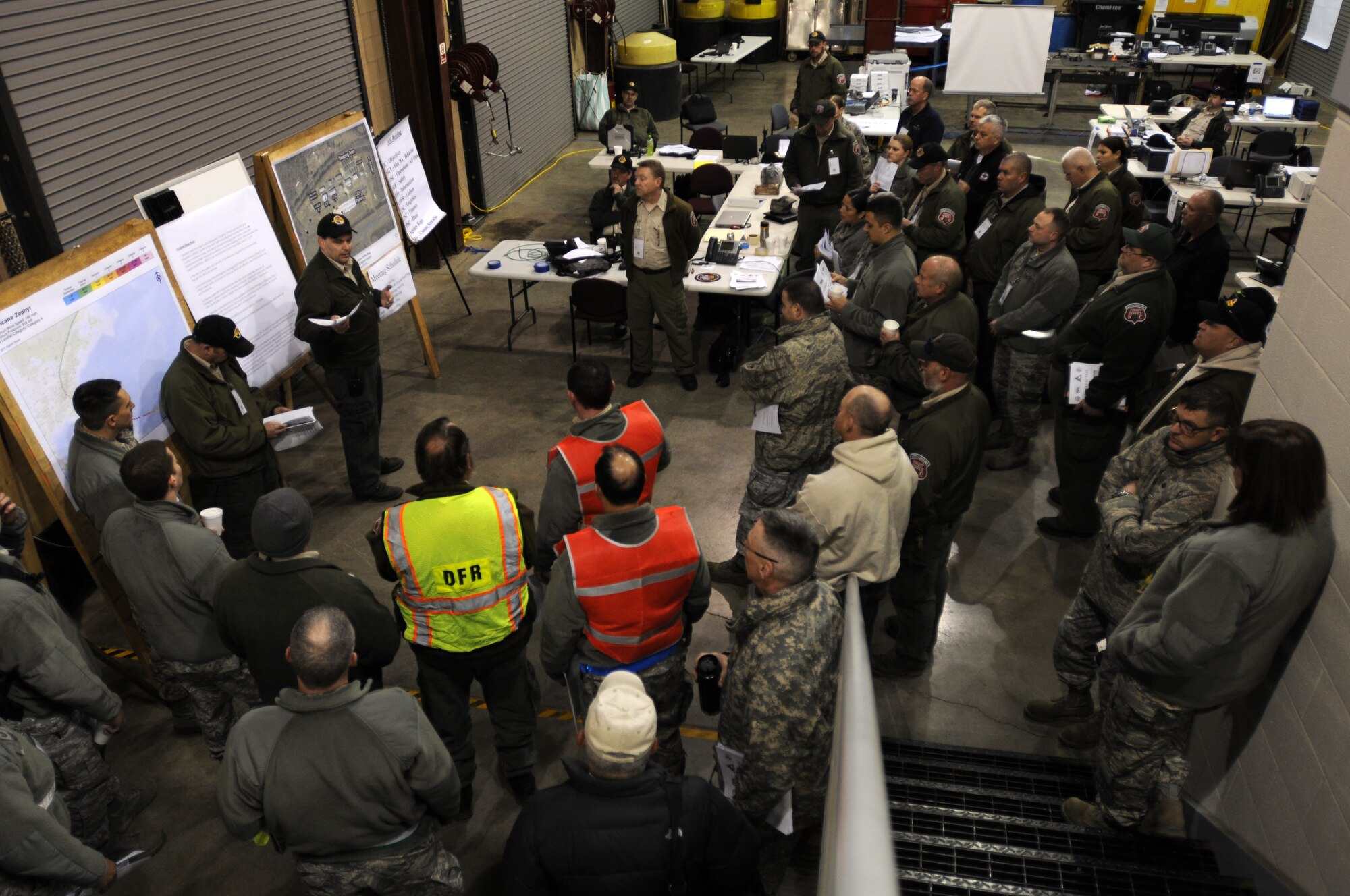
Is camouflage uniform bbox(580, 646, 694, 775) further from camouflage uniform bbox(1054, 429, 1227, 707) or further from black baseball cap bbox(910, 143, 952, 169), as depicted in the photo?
black baseball cap bbox(910, 143, 952, 169)

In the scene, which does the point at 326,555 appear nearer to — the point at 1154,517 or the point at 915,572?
the point at 915,572

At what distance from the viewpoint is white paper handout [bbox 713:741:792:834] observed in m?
2.86

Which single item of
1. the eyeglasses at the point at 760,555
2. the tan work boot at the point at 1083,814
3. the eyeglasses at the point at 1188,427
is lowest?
the tan work boot at the point at 1083,814

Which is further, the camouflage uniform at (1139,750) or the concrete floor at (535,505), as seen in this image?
the concrete floor at (535,505)

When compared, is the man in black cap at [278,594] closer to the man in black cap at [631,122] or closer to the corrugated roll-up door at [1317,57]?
the man in black cap at [631,122]

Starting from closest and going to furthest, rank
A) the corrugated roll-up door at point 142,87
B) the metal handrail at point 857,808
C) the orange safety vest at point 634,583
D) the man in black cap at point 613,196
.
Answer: the metal handrail at point 857,808 < the orange safety vest at point 634,583 < the corrugated roll-up door at point 142,87 < the man in black cap at point 613,196

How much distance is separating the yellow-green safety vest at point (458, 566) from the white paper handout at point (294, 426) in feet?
6.01

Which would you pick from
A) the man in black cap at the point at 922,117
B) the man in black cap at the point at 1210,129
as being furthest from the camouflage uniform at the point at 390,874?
the man in black cap at the point at 1210,129

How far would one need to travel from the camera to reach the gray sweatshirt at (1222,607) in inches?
103

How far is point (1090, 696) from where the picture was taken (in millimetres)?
4156

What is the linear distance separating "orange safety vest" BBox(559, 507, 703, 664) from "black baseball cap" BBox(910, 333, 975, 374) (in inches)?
53.6

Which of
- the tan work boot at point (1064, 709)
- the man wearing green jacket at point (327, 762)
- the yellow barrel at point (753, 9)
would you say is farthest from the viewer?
the yellow barrel at point (753, 9)

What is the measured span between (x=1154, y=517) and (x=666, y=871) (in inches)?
88.9

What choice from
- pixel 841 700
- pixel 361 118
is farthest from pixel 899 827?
pixel 361 118
